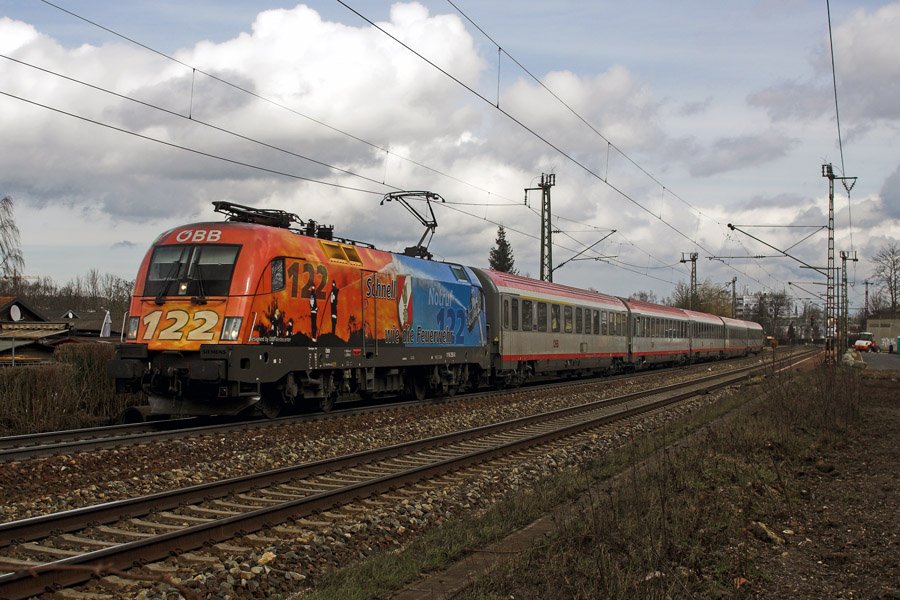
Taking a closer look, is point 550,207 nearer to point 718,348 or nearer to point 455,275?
point 455,275

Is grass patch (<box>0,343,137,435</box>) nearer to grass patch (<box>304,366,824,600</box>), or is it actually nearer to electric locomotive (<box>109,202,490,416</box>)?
electric locomotive (<box>109,202,490,416</box>)

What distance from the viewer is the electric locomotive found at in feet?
43.6

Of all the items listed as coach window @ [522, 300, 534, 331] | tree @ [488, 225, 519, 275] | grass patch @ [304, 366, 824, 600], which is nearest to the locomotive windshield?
grass patch @ [304, 366, 824, 600]

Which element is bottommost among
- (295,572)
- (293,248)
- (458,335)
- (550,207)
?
(295,572)

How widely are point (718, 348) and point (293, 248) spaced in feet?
155

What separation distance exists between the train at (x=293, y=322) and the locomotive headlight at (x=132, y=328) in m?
0.04

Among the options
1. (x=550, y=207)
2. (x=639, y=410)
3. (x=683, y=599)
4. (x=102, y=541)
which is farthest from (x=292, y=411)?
(x=550, y=207)

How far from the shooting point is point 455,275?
2148cm

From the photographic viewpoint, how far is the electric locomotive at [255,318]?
13281 millimetres

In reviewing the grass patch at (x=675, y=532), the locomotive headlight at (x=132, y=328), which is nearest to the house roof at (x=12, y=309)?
the locomotive headlight at (x=132, y=328)

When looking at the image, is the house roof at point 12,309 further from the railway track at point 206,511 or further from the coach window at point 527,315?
the railway track at point 206,511

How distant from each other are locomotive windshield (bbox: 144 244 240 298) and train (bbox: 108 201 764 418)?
0.02 m

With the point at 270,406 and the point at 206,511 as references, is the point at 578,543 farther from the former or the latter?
the point at 270,406

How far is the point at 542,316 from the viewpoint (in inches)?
1036
